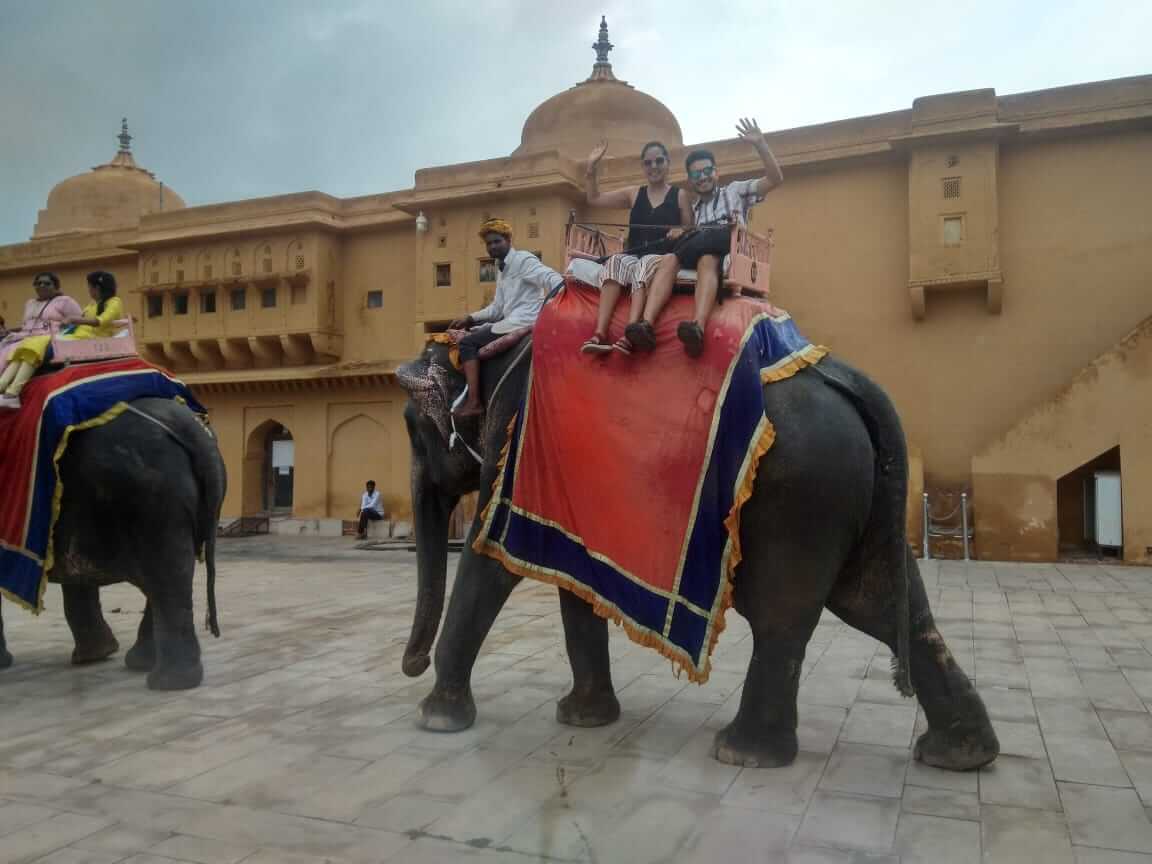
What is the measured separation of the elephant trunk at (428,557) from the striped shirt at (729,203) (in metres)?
1.92

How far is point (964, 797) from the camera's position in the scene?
11.7 feet

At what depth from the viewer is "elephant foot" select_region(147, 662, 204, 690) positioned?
17.5 feet

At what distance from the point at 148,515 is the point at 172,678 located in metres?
0.93

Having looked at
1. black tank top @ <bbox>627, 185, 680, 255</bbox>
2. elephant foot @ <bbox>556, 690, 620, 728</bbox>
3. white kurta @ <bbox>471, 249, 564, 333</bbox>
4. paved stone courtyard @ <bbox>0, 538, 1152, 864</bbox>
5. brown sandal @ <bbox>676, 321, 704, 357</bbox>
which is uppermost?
black tank top @ <bbox>627, 185, 680, 255</bbox>

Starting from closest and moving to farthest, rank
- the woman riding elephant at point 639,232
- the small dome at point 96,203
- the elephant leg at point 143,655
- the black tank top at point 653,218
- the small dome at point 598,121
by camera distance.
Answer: the woman riding elephant at point 639,232 → the black tank top at point 653,218 → the elephant leg at point 143,655 → the small dome at point 598,121 → the small dome at point 96,203

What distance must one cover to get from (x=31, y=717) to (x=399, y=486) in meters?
16.2

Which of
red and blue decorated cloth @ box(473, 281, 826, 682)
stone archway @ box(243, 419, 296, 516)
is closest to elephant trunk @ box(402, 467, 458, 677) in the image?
red and blue decorated cloth @ box(473, 281, 826, 682)

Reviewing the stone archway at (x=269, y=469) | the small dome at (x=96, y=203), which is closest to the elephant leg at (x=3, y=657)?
the stone archway at (x=269, y=469)

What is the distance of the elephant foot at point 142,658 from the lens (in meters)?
5.90

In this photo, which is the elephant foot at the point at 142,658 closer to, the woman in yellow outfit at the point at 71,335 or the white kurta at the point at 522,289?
the woman in yellow outfit at the point at 71,335

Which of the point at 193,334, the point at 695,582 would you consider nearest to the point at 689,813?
the point at 695,582

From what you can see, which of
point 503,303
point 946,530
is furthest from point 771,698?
point 946,530

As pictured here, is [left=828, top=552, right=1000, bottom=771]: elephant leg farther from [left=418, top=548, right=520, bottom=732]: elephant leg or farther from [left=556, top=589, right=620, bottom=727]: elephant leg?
[left=418, top=548, right=520, bottom=732]: elephant leg

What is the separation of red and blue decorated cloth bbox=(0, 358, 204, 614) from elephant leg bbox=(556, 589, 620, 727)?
2.91m
